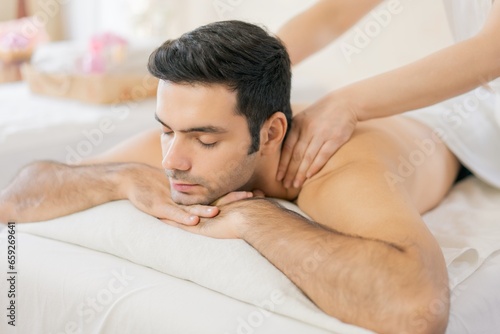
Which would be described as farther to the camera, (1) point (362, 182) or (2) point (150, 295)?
(1) point (362, 182)

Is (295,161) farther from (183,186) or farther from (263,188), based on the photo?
(183,186)

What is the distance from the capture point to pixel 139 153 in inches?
75.2

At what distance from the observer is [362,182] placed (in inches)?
60.1

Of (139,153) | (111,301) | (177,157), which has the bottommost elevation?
(111,301)

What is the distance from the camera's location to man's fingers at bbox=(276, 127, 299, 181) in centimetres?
172

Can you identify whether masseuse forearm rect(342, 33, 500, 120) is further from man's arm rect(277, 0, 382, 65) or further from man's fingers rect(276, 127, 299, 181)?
man's arm rect(277, 0, 382, 65)

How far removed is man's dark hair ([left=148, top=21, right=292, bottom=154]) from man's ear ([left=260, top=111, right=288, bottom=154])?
0.02m

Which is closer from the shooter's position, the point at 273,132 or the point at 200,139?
the point at 200,139

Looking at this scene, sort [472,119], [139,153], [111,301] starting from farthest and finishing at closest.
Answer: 1. [472,119]
2. [139,153]
3. [111,301]

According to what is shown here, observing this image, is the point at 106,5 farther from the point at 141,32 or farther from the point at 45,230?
the point at 45,230

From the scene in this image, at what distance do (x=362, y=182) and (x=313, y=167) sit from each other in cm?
18

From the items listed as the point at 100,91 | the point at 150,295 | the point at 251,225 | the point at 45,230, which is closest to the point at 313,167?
the point at 251,225

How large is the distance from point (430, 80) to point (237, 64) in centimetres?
46

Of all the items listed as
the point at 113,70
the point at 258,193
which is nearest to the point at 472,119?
the point at 258,193
